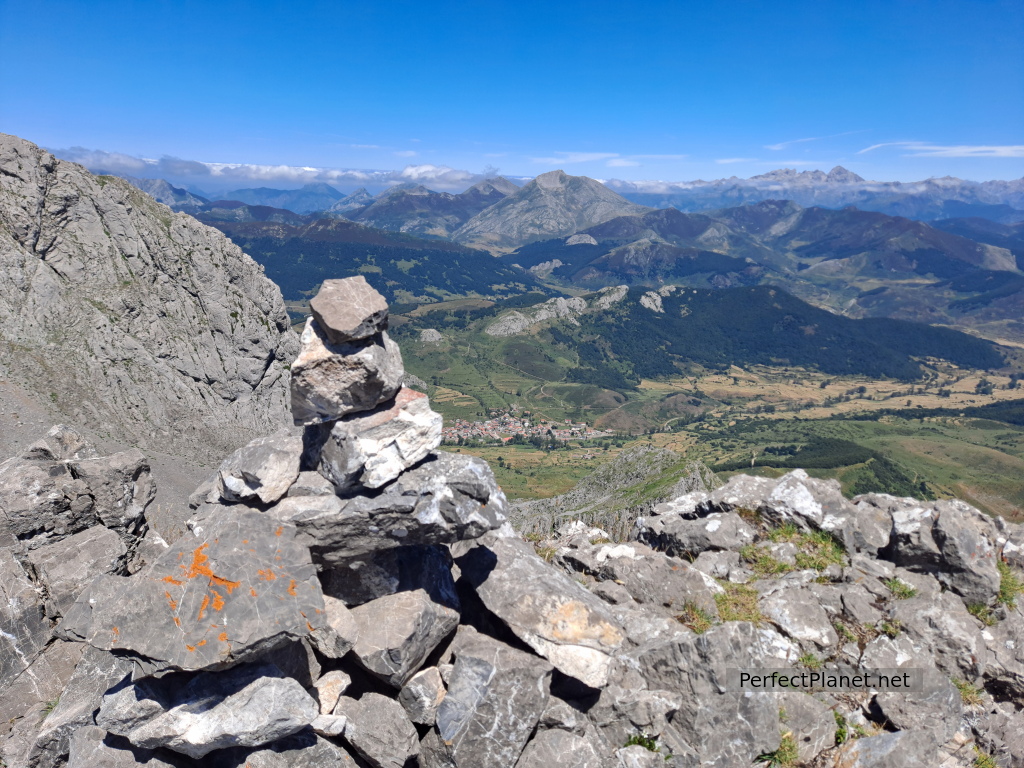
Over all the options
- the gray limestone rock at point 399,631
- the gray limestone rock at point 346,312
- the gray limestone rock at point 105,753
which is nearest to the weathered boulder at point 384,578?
the gray limestone rock at point 399,631

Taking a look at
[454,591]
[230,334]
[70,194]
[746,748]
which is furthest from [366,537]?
[70,194]

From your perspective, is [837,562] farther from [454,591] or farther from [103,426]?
[103,426]

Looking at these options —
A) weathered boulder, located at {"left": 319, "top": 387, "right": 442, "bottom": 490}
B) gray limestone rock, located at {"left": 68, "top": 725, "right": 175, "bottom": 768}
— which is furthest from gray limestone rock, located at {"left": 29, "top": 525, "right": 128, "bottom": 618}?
weathered boulder, located at {"left": 319, "top": 387, "right": 442, "bottom": 490}

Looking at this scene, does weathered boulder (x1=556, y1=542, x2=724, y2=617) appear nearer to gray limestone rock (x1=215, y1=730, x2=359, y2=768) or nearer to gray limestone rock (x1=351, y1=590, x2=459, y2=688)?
gray limestone rock (x1=351, y1=590, x2=459, y2=688)

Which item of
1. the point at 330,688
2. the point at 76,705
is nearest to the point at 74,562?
the point at 76,705

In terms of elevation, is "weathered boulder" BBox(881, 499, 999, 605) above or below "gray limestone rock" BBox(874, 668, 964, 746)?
above
